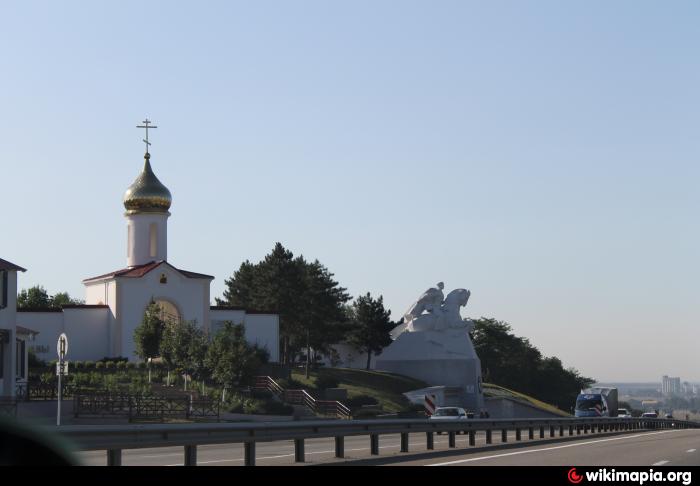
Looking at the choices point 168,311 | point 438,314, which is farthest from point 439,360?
point 168,311

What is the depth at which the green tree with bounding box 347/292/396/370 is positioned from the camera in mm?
98062

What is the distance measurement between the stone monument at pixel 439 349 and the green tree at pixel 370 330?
12.7ft

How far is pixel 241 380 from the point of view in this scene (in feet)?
202

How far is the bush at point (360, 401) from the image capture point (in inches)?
2707

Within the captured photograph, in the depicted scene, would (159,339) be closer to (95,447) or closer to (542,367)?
(95,447)

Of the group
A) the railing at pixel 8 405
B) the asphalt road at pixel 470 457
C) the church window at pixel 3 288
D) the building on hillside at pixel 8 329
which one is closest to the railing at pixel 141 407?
the railing at pixel 8 405

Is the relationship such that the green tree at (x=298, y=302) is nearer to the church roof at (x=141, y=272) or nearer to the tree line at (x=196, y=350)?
the church roof at (x=141, y=272)
